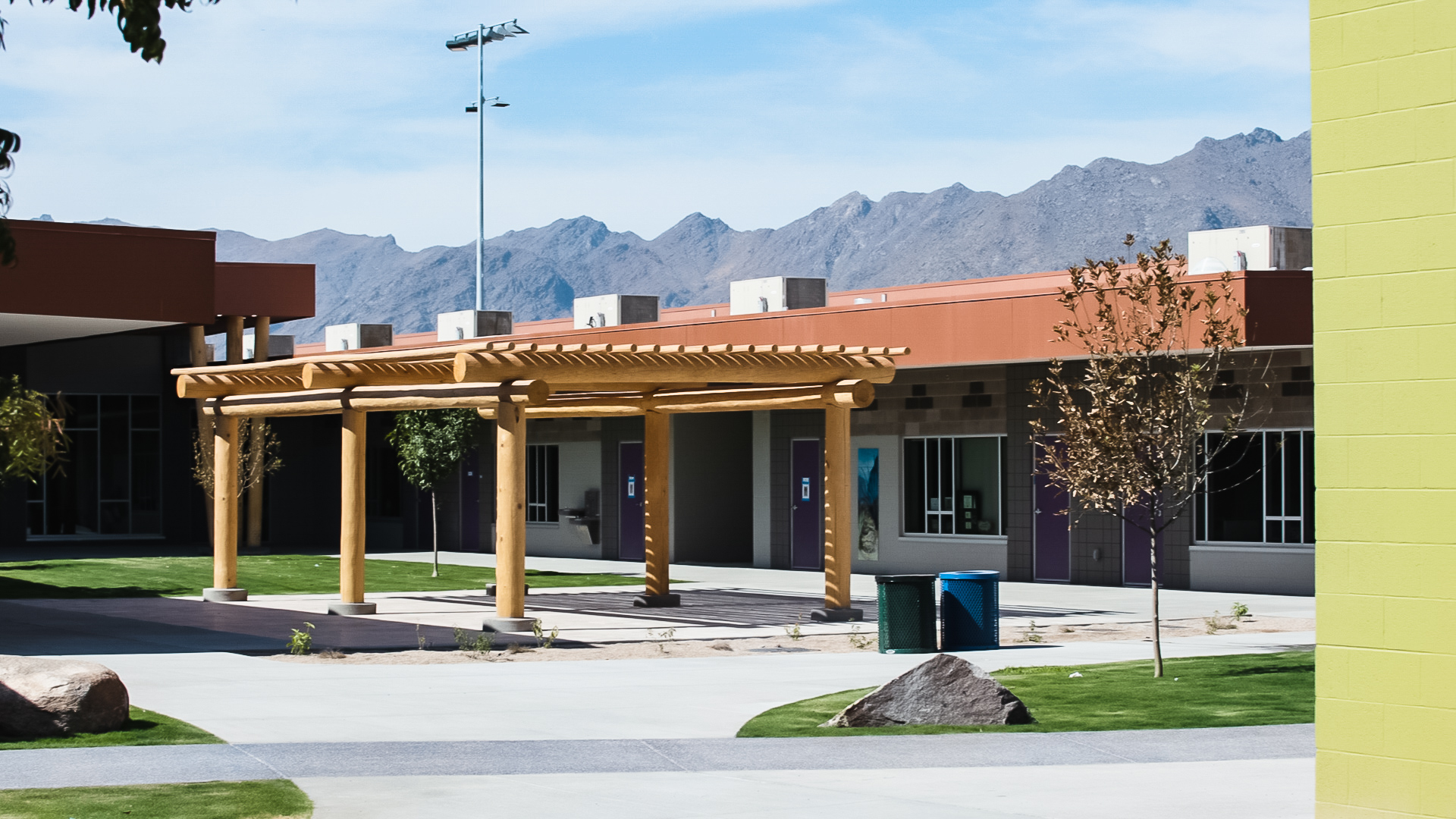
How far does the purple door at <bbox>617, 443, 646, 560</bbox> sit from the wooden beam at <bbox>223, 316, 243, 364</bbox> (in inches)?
333

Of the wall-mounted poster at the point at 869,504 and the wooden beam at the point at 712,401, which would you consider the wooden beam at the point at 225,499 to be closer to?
the wooden beam at the point at 712,401

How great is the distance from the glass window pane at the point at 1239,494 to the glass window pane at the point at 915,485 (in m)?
5.75

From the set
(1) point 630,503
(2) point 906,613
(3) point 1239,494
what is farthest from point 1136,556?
(1) point 630,503

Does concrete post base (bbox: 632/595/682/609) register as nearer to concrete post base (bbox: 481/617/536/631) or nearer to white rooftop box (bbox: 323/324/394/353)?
concrete post base (bbox: 481/617/536/631)

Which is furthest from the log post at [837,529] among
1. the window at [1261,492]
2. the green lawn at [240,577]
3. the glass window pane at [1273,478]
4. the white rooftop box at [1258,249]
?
the white rooftop box at [1258,249]

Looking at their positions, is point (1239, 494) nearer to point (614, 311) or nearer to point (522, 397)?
point (522, 397)

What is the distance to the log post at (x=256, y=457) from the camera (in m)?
33.1

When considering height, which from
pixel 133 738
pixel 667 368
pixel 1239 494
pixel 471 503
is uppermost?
pixel 667 368

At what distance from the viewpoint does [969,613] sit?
17.4 m

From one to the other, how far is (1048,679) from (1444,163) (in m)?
8.00

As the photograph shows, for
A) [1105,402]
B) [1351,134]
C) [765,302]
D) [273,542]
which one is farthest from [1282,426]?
[273,542]

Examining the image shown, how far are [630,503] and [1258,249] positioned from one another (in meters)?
14.2

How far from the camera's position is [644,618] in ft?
69.9

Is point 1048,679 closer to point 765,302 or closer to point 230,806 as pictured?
point 230,806
